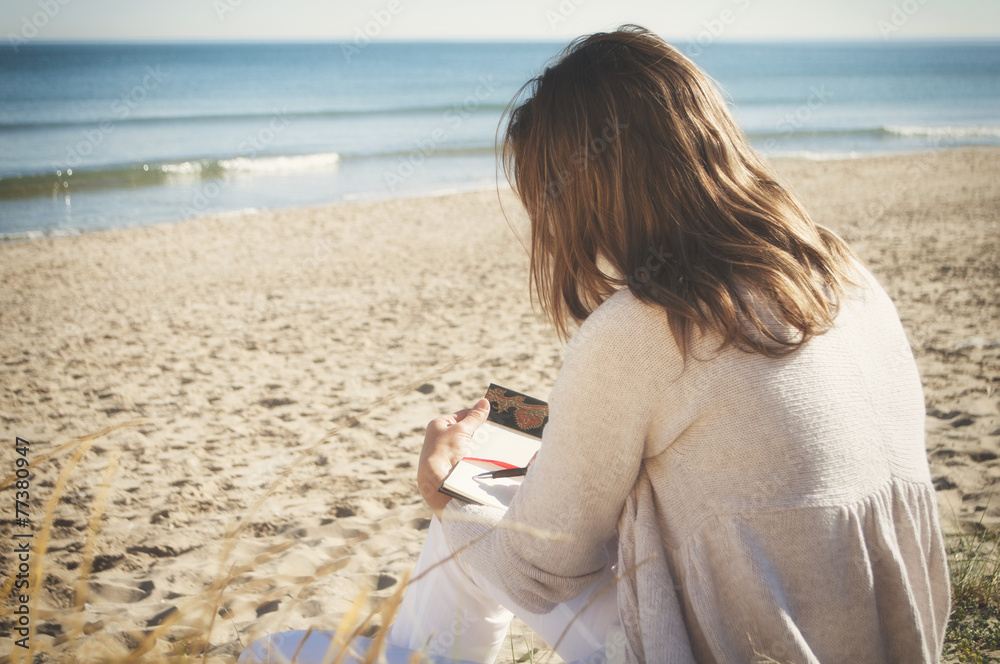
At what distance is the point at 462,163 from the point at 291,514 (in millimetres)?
14889

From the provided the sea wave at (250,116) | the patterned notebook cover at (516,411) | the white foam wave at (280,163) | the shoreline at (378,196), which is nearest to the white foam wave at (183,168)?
the white foam wave at (280,163)

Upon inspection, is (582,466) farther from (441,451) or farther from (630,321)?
(441,451)

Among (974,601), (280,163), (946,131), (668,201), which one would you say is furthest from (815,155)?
(668,201)

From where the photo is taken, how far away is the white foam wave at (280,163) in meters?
15.8

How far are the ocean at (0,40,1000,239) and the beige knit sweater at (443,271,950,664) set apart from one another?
0.49 m

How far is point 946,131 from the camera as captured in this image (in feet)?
70.4

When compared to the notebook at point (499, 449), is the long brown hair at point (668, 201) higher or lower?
higher

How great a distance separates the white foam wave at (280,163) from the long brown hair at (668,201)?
52.3ft

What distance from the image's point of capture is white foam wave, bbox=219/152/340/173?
15.8 m

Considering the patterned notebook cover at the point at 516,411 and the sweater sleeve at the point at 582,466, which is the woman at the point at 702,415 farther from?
the patterned notebook cover at the point at 516,411

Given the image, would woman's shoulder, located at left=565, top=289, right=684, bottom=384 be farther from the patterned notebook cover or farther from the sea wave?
the sea wave

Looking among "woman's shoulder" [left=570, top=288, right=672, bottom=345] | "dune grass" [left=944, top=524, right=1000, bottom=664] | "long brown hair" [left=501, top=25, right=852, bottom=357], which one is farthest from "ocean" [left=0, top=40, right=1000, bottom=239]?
"dune grass" [left=944, top=524, right=1000, bottom=664]

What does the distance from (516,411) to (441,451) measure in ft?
1.15

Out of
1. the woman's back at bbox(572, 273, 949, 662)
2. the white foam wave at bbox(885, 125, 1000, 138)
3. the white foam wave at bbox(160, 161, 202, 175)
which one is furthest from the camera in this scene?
the white foam wave at bbox(885, 125, 1000, 138)
